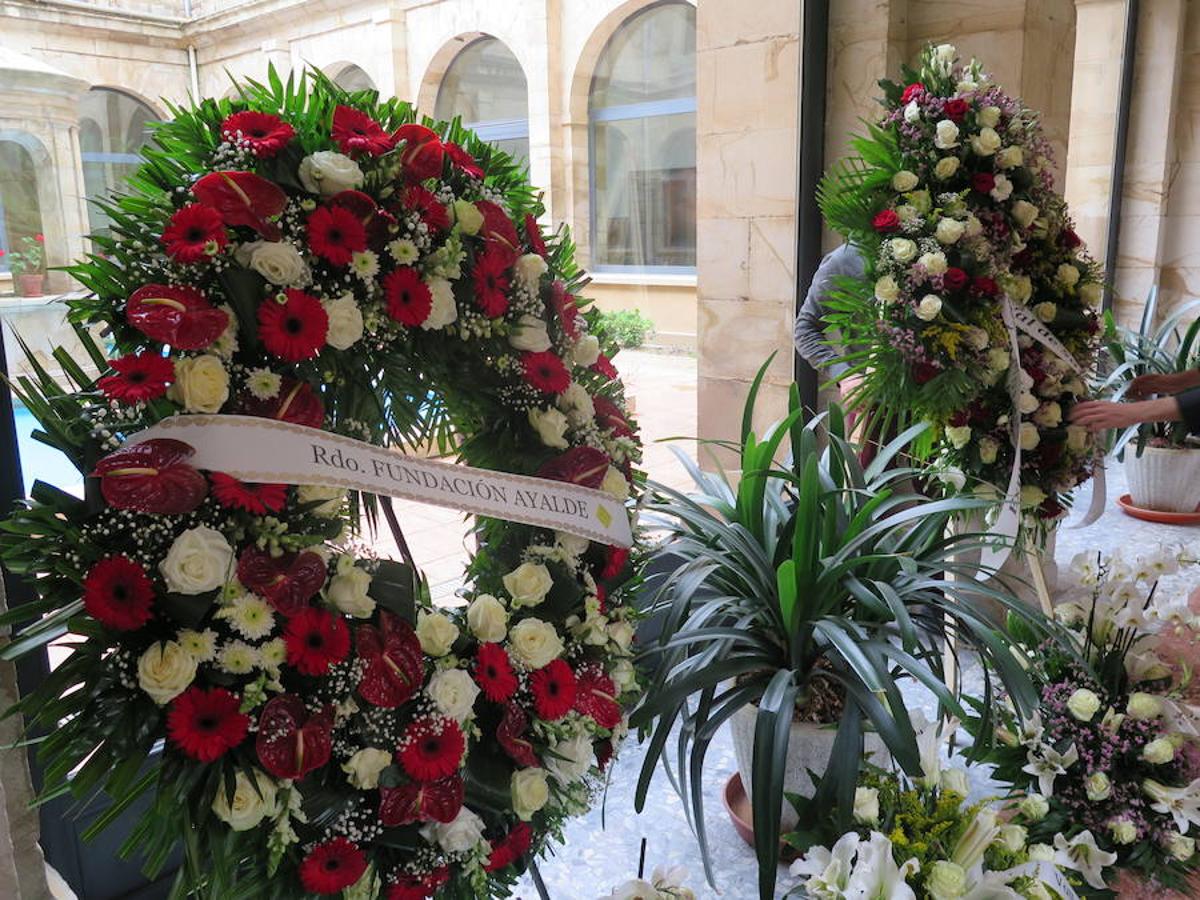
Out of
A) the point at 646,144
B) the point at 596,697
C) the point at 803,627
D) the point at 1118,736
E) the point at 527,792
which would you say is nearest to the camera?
the point at 527,792

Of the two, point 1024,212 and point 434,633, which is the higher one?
point 1024,212

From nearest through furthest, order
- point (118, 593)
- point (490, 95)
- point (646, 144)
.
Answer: point (118, 593) < point (490, 95) < point (646, 144)

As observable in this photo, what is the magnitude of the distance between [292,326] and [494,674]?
0.49 m

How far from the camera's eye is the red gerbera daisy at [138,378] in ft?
3.29

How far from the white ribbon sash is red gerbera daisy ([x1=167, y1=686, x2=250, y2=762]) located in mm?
235

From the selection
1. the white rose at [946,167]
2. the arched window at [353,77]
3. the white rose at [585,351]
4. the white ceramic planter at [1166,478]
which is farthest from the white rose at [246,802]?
the white ceramic planter at [1166,478]

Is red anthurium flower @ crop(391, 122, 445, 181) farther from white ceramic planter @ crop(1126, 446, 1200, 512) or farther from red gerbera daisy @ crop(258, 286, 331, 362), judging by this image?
white ceramic planter @ crop(1126, 446, 1200, 512)

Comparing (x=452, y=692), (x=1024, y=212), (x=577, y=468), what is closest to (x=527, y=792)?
(x=452, y=692)

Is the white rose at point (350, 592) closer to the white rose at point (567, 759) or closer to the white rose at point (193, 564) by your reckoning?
the white rose at point (193, 564)

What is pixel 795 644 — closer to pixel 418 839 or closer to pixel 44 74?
pixel 418 839

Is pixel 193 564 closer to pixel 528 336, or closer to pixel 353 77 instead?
pixel 528 336

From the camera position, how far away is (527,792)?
3.90ft

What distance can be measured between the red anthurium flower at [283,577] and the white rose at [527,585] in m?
0.29

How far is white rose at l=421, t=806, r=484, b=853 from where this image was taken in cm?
114
